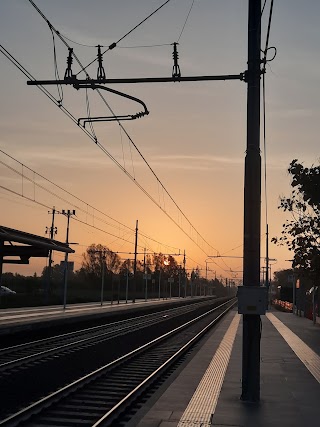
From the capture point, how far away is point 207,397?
10336 millimetres

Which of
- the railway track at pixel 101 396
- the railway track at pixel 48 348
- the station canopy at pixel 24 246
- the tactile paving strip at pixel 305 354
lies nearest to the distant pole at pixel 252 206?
the railway track at pixel 101 396

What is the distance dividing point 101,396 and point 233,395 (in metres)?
2.58

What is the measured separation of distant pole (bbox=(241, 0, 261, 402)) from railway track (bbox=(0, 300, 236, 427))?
2.27 m

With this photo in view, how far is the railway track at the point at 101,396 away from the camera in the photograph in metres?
8.90

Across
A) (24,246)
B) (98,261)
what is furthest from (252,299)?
(98,261)

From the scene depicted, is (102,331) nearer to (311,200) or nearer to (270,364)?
(311,200)

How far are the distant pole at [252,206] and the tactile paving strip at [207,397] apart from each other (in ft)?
2.46

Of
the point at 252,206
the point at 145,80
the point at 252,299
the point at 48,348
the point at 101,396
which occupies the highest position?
the point at 145,80

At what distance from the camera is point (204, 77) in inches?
440

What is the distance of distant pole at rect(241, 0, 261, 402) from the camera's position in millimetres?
10188

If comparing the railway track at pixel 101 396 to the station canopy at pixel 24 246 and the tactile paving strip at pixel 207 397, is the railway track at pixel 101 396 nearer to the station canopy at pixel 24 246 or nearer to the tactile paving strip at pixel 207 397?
the tactile paving strip at pixel 207 397

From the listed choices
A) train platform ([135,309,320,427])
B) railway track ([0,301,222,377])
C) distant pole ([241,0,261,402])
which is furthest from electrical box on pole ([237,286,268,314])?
railway track ([0,301,222,377])

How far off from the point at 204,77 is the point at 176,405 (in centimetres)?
607

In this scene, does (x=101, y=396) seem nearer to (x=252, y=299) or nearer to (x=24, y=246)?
(x=252, y=299)
